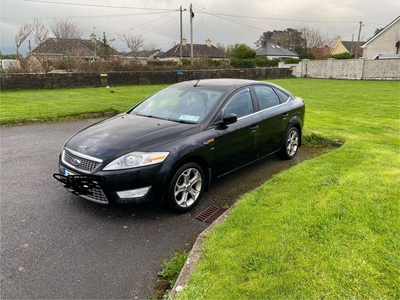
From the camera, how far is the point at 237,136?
4422mm

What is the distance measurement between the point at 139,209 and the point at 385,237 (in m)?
2.72

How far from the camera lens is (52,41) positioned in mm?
28172

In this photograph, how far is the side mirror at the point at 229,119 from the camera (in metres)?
4.10

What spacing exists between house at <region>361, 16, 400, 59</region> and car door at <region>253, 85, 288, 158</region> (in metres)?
35.1

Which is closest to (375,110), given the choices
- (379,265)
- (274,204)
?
(274,204)

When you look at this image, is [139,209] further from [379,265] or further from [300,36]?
[300,36]

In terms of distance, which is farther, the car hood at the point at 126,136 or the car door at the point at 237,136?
the car door at the point at 237,136

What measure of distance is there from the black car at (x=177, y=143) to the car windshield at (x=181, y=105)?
0.6 inches

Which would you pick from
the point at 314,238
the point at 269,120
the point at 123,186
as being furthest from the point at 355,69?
the point at 123,186

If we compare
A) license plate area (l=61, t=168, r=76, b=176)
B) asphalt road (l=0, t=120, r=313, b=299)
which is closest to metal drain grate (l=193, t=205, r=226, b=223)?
asphalt road (l=0, t=120, r=313, b=299)

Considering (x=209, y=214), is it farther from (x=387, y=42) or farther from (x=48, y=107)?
(x=387, y=42)

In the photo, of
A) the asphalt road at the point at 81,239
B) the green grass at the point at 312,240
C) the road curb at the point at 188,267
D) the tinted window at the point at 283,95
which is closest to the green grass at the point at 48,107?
the asphalt road at the point at 81,239

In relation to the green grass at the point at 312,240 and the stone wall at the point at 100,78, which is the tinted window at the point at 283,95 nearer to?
the green grass at the point at 312,240

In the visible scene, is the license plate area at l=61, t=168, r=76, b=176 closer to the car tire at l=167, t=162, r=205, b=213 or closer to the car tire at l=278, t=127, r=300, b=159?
the car tire at l=167, t=162, r=205, b=213
